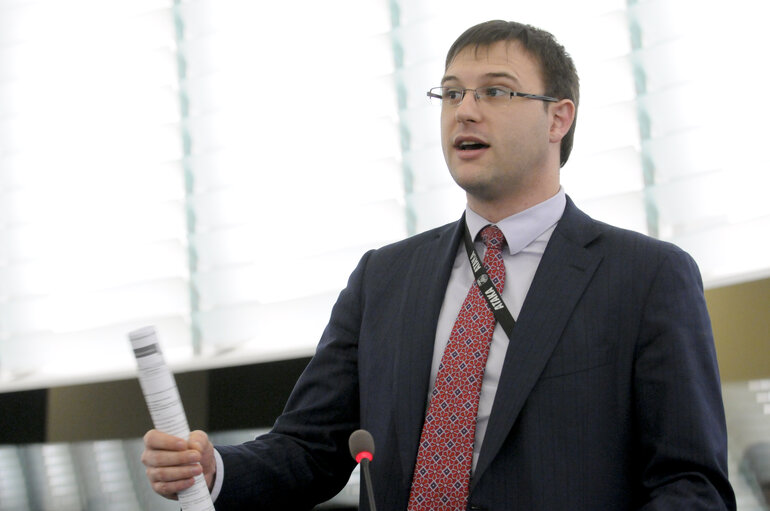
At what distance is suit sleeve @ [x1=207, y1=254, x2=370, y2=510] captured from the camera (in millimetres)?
1815

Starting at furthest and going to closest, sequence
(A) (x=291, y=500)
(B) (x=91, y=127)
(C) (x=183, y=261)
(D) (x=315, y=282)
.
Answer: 1. (B) (x=91, y=127)
2. (C) (x=183, y=261)
3. (D) (x=315, y=282)
4. (A) (x=291, y=500)

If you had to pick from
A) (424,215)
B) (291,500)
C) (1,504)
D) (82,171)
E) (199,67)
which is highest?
(199,67)

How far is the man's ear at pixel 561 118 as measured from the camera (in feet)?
6.86

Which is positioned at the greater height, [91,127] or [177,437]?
[91,127]

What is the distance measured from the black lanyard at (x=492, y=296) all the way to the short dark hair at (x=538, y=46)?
0.42 meters

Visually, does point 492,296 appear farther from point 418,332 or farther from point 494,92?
point 494,92

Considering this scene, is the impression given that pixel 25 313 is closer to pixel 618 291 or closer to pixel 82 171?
pixel 82 171

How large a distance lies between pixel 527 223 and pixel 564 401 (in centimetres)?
41

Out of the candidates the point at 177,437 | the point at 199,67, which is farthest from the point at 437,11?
the point at 177,437

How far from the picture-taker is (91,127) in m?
3.28

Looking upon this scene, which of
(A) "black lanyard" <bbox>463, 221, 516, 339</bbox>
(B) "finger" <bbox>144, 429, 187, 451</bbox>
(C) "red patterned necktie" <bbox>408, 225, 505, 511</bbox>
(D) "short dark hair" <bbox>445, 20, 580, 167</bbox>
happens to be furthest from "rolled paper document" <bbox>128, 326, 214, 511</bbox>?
(D) "short dark hair" <bbox>445, 20, 580, 167</bbox>

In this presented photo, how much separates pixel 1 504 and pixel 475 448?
2028 mm

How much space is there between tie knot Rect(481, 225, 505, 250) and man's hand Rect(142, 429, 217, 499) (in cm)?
76

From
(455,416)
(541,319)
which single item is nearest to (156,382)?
(455,416)
